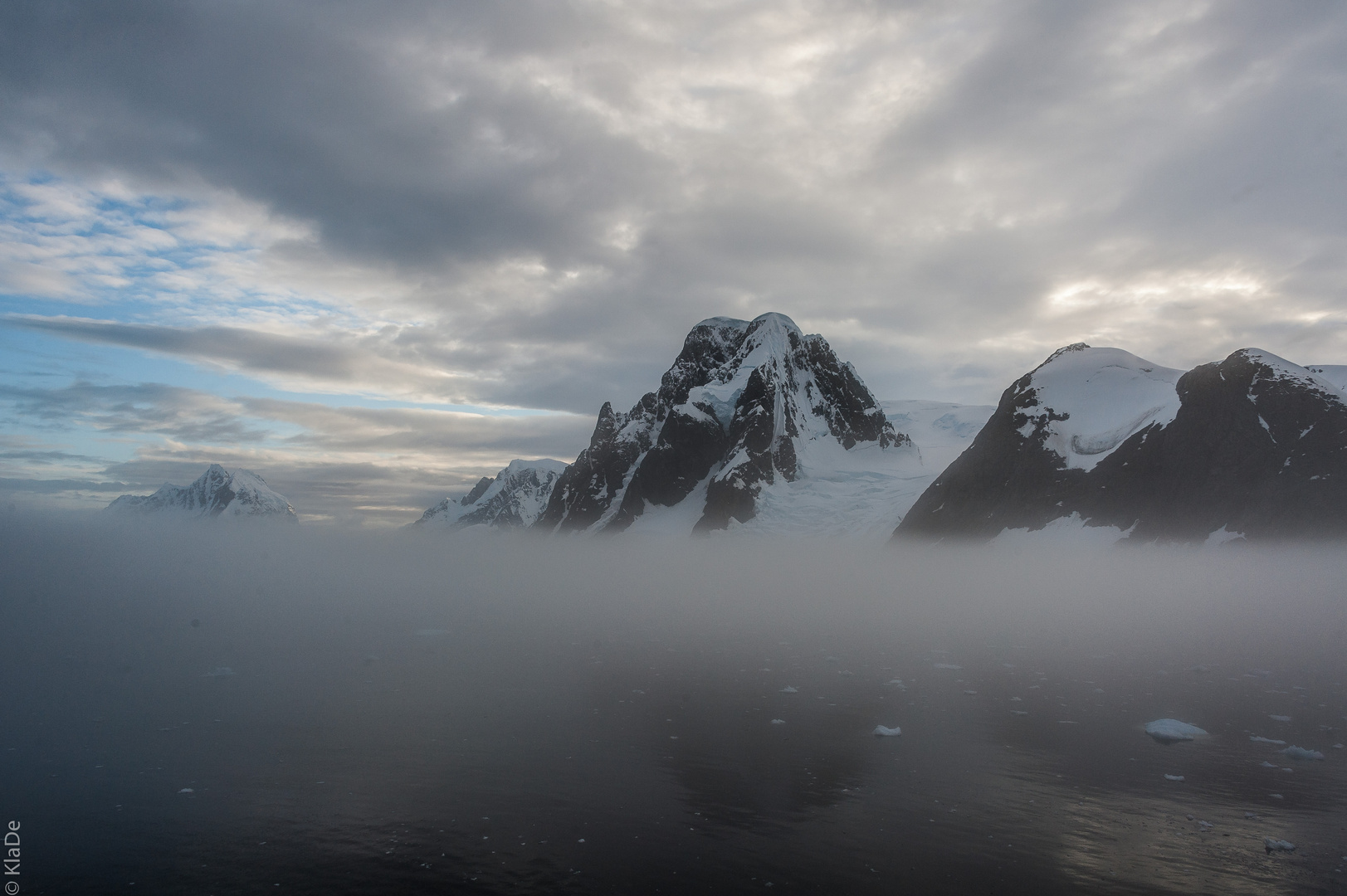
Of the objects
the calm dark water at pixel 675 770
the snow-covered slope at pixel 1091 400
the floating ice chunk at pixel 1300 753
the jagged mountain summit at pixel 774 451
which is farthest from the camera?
the jagged mountain summit at pixel 774 451

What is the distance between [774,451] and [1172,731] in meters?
140

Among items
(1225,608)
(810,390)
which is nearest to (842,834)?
(1225,608)

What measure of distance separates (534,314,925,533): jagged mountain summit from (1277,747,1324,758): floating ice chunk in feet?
377

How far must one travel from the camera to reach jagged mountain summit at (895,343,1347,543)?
68188mm

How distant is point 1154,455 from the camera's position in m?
80.5

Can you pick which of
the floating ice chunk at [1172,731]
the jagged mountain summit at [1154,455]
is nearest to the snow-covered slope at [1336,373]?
the jagged mountain summit at [1154,455]

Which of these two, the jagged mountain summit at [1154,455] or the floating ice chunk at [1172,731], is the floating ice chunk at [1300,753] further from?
the jagged mountain summit at [1154,455]

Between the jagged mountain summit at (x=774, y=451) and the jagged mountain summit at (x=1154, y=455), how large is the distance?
3338 centimetres

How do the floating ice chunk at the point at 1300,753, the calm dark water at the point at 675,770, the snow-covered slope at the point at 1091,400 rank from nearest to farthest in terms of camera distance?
the calm dark water at the point at 675,770 → the floating ice chunk at the point at 1300,753 → the snow-covered slope at the point at 1091,400

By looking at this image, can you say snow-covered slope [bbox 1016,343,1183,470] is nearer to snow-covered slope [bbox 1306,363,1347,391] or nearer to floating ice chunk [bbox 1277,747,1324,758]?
snow-covered slope [bbox 1306,363,1347,391]

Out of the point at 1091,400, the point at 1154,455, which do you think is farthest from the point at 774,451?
the point at 1154,455

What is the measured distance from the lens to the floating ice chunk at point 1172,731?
20.7 metres

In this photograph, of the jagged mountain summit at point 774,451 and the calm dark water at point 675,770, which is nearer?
the calm dark water at point 675,770

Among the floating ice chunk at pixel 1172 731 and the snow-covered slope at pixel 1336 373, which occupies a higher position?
the snow-covered slope at pixel 1336 373
